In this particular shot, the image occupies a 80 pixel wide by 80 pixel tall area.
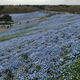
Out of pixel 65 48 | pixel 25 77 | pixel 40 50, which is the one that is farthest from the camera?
pixel 40 50

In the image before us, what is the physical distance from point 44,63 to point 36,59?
111 cm

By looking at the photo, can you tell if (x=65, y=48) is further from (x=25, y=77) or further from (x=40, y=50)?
(x=25, y=77)

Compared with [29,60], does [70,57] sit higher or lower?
higher

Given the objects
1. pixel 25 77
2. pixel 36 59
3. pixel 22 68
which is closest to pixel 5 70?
pixel 22 68

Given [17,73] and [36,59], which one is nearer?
[17,73]

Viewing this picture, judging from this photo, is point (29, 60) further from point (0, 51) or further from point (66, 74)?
point (0, 51)

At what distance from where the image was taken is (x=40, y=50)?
9867 millimetres

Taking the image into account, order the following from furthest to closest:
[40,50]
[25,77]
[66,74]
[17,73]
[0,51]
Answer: [0,51] < [40,50] < [17,73] < [25,77] < [66,74]

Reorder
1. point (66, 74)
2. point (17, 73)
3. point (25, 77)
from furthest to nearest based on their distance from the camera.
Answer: point (17, 73) → point (25, 77) → point (66, 74)

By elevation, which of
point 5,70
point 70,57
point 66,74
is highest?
point 70,57

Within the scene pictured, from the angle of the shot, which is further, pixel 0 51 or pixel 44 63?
pixel 0 51

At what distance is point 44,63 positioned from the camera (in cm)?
760

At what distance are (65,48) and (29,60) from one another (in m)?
3.88

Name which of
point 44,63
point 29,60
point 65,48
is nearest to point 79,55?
point 65,48
